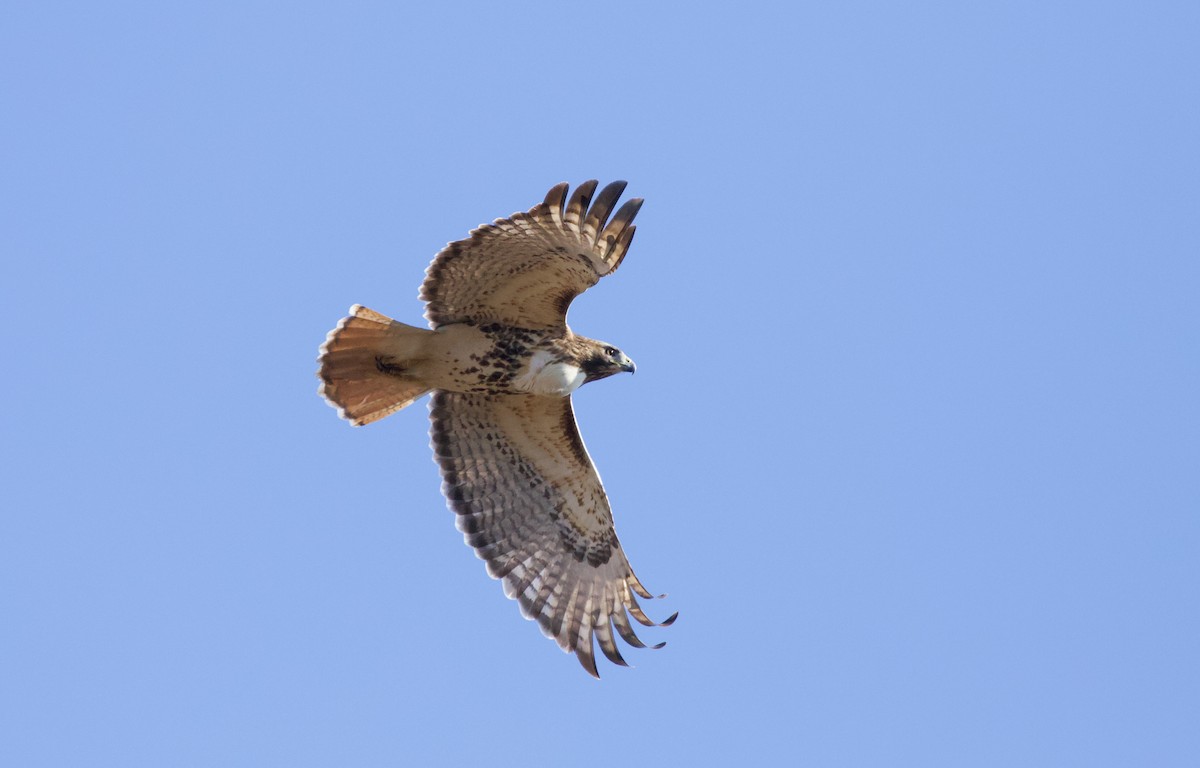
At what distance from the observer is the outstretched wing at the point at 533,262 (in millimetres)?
10023

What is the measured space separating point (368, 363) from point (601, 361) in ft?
5.24

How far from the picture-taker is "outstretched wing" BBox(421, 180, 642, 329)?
1002cm

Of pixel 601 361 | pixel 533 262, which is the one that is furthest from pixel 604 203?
pixel 601 361

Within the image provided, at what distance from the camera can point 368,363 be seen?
10.5 metres

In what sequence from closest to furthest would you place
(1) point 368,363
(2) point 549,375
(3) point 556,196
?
(3) point 556,196, (1) point 368,363, (2) point 549,375

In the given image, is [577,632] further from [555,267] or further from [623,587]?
[555,267]

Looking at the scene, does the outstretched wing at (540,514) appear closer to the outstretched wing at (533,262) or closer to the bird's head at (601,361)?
the bird's head at (601,361)

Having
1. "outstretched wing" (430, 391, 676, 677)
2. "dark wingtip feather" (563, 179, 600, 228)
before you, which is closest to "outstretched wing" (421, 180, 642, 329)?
"dark wingtip feather" (563, 179, 600, 228)

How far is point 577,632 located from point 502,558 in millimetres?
785

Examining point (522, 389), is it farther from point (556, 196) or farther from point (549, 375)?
point (556, 196)

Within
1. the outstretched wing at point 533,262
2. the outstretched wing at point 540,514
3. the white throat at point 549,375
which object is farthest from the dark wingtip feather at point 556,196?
the outstretched wing at point 540,514

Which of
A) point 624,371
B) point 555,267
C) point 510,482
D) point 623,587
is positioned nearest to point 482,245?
point 555,267

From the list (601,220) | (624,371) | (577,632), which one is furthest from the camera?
(577,632)

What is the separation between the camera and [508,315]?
10.6m
